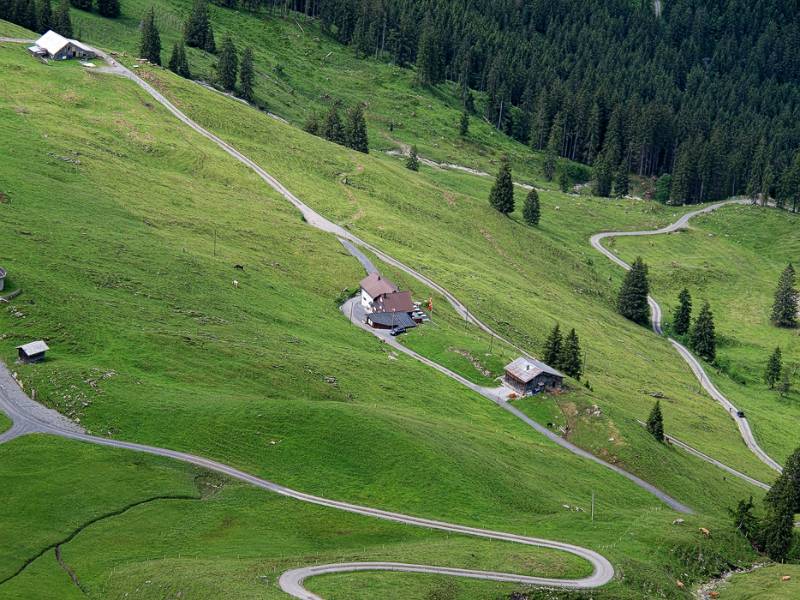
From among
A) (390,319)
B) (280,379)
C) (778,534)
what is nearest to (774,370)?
(778,534)

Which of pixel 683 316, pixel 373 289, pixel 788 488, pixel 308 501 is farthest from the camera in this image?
pixel 683 316

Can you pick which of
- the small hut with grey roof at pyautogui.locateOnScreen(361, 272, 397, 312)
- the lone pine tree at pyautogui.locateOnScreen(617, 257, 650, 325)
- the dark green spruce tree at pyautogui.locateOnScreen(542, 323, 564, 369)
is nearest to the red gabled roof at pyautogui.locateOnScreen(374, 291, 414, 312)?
the small hut with grey roof at pyautogui.locateOnScreen(361, 272, 397, 312)

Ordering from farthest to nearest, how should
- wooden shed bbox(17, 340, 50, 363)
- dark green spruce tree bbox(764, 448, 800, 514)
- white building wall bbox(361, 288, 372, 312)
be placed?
1. white building wall bbox(361, 288, 372, 312)
2. dark green spruce tree bbox(764, 448, 800, 514)
3. wooden shed bbox(17, 340, 50, 363)

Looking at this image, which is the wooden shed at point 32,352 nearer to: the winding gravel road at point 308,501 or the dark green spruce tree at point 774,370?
the winding gravel road at point 308,501

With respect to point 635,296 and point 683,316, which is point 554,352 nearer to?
point 635,296

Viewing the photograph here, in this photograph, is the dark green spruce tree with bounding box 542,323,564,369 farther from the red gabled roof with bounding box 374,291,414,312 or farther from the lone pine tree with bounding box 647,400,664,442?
the red gabled roof with bounding box 374,291,414,312

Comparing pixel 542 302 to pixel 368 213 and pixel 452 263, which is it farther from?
pixel 368 213

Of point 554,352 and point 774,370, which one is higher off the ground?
point 554,352
